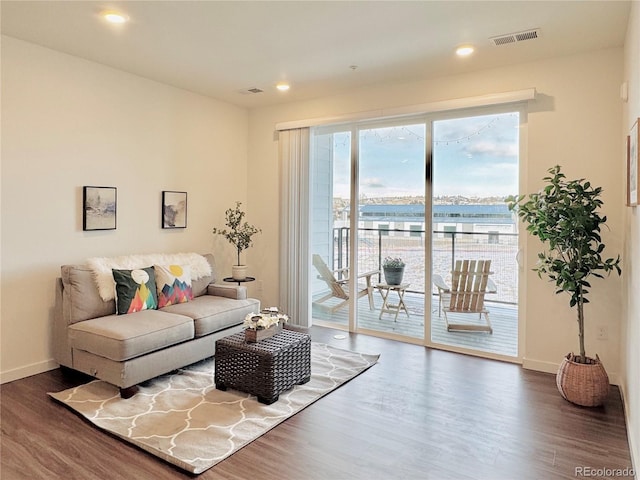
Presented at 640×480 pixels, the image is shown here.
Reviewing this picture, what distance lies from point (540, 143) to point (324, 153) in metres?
2.37

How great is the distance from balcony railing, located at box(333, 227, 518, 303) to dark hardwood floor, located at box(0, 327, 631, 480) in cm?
101

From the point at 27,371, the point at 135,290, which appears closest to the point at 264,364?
the point at 135,290

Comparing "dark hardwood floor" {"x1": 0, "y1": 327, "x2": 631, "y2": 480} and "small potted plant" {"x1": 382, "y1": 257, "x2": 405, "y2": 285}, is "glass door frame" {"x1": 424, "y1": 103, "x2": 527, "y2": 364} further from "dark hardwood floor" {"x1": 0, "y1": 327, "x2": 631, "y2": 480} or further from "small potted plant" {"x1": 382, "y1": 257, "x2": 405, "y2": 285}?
"dark hardwood floor" {"x1": 0, "y1": 327, "x2": 631, "y2": 480}

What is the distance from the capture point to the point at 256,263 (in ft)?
18.2

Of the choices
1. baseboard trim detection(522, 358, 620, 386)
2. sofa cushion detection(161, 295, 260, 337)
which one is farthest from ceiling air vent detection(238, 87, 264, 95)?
baseboard trim detection(522, 358, 620, 386)

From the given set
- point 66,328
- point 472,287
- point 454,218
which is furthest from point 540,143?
point 66,328

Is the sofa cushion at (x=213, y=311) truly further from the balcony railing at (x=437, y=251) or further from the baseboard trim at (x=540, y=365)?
the baseboard trim at (x=540, y=365)

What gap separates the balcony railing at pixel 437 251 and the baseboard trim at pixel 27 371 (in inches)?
119

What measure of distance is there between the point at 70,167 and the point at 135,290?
1.23 meters

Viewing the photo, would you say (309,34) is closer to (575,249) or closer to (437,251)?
(437,251)

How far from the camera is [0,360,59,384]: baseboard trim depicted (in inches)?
135

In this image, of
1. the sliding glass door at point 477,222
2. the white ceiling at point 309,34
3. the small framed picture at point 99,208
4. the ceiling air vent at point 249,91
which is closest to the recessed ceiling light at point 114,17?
the white ceiling at point 309,34

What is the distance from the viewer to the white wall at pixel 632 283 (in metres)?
2.34

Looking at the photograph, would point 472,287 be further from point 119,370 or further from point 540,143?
point 119,370
